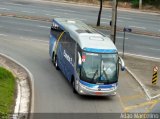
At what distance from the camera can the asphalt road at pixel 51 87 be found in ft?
68.3

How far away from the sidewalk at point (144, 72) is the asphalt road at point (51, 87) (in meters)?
0.48

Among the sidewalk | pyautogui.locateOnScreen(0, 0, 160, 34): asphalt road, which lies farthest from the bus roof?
pyautogui.locateOnScreen(0, 0, 160, 34): asphalt road

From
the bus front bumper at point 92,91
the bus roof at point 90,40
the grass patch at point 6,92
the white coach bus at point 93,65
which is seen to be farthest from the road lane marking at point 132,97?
the grass patch at point 6,92

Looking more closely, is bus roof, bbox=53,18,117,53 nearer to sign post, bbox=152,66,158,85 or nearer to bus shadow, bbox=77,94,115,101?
bus shadow, bbox=77,94,115,101

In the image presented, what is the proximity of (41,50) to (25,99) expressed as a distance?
11272mm

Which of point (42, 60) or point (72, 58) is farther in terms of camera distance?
point (42, 60)

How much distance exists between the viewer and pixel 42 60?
29.6 metres

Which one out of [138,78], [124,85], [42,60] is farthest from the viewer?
[42,60]

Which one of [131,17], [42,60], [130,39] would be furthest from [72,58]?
[131,17]

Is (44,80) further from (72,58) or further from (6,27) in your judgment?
(6,27)

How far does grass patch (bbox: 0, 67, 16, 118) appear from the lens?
18934 millimetres

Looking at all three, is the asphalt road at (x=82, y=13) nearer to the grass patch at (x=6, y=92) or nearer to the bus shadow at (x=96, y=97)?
the grass patch at (x=6, y=92)

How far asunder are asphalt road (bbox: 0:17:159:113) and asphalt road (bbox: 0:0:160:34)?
10.9 metres

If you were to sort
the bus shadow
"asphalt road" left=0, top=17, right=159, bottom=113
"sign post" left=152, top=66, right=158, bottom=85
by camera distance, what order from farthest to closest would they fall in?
"sign post" left=152, top=66, right=158, bottom=85
the bus shadow
"asphalt road" left=0, top=17, right=159, bottom=113
